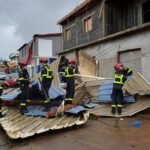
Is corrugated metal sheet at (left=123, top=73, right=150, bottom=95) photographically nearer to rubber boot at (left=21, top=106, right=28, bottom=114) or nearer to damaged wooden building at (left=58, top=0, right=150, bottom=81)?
damaged wooden building at (left=58, top=0, right=150, bottom=81)

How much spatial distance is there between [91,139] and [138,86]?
11.9 feet

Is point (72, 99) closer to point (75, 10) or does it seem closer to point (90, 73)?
point (90, 73)

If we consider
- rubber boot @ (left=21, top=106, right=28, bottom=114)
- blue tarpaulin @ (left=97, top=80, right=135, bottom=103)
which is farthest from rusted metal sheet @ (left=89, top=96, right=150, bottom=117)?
rubber boot @ (left=21, top=106, right=28, bottom=114)

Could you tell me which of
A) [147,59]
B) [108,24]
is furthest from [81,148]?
[108,24]

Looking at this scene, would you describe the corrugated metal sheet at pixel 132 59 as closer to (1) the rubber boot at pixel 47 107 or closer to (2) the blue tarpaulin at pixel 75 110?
(1) the rubber boot at pixel 47 107

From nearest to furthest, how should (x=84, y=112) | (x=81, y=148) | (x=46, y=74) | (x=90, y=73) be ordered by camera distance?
1. (x=81, y=148)
2. (x=84, y=112)
3. (x=46, y=74)
4. (x=90, y=73)

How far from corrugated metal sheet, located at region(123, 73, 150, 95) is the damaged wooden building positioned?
341cm

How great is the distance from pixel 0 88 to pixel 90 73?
27.5ft

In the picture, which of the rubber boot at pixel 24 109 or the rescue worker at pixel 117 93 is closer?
the rubber boot at pixel 24 109

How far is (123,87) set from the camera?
11.2m

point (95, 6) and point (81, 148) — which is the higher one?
point (95, 6)

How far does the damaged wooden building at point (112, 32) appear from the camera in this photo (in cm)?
1505

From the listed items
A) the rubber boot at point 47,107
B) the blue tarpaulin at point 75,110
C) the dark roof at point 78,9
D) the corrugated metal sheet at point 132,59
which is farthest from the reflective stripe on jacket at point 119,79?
the dark roof at point 78,9

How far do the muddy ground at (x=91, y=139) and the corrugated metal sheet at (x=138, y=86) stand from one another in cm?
140
